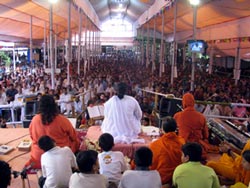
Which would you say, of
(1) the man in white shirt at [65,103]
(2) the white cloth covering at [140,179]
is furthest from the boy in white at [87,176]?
(1) the man in white shirt at [65,103]

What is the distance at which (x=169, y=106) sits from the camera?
7.46 metres

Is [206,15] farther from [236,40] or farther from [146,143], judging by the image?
[146,143]

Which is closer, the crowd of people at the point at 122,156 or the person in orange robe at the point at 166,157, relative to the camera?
the crowd of people at the point at 122,156

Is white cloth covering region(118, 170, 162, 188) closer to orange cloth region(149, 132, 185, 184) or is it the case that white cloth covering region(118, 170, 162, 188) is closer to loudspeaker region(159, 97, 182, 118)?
orange cloth region(149, 132, 185, 184)

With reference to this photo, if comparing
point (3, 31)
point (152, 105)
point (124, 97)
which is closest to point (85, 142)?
point (124, 97)

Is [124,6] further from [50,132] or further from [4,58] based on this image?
[50,132]

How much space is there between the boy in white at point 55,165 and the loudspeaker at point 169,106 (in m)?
3.65

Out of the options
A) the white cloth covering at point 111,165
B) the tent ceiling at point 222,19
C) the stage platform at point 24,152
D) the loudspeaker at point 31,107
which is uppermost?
the tent ceiling at point 222,19

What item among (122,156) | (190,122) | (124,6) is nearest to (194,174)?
(122,156)

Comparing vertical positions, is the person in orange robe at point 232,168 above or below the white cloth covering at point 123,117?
below

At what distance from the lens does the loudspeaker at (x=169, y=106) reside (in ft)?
24.2

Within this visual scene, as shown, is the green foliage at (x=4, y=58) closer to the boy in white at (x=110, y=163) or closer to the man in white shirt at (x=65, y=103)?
the man in white shirt at (x=65, y=103)

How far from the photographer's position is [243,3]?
38.8 feet

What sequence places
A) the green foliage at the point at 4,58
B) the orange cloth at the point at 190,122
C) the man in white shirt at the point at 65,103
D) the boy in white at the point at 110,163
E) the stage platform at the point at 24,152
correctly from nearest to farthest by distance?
the boy in white at the point at 110,163
the stage platform at the point at 24,152
the orange cloth at the point at 190,122
the man in white shirt at the point at 65,103
the green foliage at the point at 4,58
